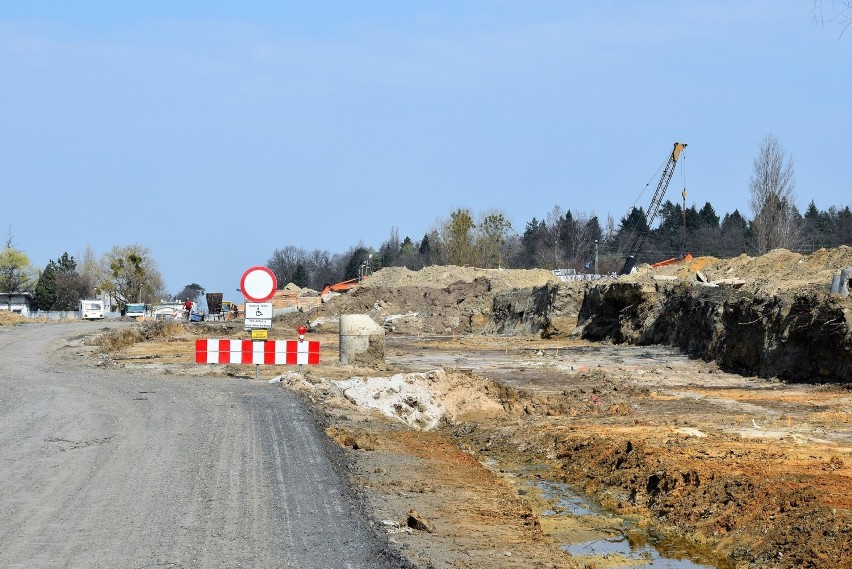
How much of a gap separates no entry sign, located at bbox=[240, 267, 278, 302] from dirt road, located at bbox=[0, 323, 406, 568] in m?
3.55

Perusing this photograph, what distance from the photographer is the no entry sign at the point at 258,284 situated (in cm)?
2039

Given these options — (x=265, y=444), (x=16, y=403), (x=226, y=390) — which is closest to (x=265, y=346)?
(x=226, y=390)

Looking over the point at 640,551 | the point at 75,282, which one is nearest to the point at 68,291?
the point at 75,282

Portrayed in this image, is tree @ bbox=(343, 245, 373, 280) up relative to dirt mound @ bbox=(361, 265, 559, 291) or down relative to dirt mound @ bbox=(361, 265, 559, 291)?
up

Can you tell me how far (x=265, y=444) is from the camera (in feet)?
40.7

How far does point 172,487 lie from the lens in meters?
9.47

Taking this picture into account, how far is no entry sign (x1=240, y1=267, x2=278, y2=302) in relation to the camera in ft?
66.9

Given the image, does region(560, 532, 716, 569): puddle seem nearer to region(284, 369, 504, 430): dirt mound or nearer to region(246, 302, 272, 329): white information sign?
region(284, 369, 504, 430): dirt mound

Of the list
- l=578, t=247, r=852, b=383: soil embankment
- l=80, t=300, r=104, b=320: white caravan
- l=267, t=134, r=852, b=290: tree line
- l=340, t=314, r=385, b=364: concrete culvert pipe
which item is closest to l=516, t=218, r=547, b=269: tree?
l=267, t=134, r=852, b=290: tree line

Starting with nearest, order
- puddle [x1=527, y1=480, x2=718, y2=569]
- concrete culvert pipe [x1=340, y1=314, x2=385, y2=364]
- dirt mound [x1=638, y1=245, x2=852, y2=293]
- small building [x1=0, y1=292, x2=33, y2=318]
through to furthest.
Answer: puddle [x1=527, y1=480, x2=718, y2=569], concrete culvert pipe [x1=340, y1=314, x2=385, y2=364], dirt mound [x1=638, y1=245, x2=852, y2=293], small building [x1=0, y1=292, x2=33, y2=318]

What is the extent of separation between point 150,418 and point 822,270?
33325 mm

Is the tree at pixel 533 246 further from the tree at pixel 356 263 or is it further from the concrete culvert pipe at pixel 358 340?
the concrete culvert pipe at pixel 358 340

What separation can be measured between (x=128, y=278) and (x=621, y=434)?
115m

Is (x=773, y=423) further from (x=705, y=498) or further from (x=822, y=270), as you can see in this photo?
(x=822, y=270)
